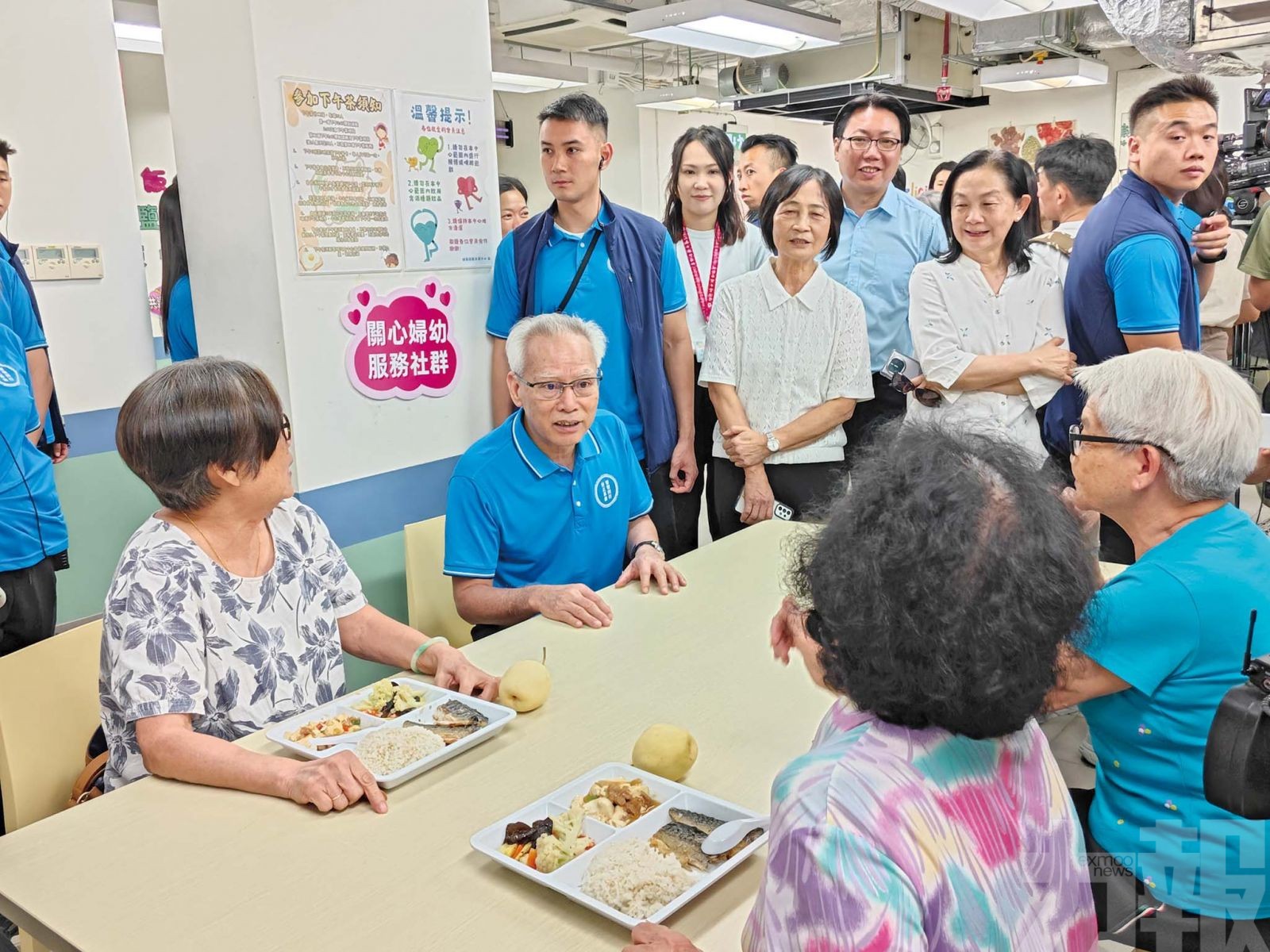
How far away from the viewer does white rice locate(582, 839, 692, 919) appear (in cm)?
107

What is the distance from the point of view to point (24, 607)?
253 centimetres

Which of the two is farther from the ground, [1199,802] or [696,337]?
[696,337]

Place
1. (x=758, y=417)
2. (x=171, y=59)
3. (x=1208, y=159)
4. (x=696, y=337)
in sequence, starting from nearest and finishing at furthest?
(x=171, y=59)
(x=1208, y=159)
(x=758, y=417)
(x=696, y=337)

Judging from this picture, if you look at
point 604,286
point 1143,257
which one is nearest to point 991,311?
point 1143,257

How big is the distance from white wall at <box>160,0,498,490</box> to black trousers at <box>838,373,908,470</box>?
1424 mm

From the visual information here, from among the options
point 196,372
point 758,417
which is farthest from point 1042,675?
point 758,417

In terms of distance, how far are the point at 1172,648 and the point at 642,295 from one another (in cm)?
195

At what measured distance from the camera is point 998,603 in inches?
32.4

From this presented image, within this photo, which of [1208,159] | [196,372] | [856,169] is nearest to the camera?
[196,372]

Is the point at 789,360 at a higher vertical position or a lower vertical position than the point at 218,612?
higher

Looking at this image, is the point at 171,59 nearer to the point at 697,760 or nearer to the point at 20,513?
the point at 20,513

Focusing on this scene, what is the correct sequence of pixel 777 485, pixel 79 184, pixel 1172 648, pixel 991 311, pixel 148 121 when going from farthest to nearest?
pixel 148 121 < pixel 79 184 < pixel 777 485 < pixel 991 311 < pixel 1172 648

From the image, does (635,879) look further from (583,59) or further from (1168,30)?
(583,59)

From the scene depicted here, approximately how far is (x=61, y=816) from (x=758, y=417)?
2162mm
